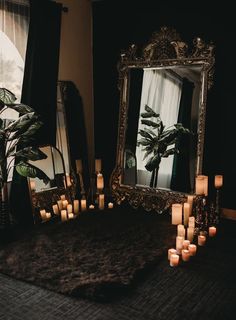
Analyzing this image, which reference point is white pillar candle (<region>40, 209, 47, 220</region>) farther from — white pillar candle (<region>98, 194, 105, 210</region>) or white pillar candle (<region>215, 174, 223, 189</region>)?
white pillar candle (<region>215, 174, 223, 189</region>)

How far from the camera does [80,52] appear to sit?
3.73 m

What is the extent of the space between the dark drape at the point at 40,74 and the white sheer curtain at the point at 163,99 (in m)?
0.81

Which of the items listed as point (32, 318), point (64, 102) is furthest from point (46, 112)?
point (32, 318)

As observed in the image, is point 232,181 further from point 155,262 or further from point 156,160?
point 155,262

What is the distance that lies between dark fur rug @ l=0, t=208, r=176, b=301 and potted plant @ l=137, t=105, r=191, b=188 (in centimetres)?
46

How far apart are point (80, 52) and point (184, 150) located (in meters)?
1.46

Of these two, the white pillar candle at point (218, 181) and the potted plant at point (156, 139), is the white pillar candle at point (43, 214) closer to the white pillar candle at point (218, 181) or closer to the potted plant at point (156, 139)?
the potted plant at point (156, 139)

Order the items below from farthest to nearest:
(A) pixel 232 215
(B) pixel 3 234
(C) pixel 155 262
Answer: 1. (A) pixel 232 215
2. (B) pixel 3 234
3. (C) pixel 155 262

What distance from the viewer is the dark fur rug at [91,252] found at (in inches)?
Answer: 84.4

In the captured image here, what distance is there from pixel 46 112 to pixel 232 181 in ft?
5.55

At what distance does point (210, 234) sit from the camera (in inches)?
112

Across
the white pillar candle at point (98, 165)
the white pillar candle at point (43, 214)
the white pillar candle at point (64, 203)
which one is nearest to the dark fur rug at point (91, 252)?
the white pillar candle at point (43, 214)

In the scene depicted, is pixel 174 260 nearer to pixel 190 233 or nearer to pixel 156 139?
pixel 190 233

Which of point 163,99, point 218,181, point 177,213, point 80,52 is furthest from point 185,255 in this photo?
point 80,52
